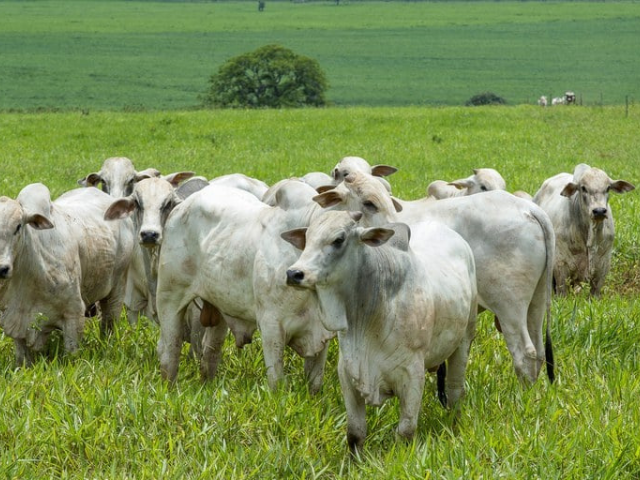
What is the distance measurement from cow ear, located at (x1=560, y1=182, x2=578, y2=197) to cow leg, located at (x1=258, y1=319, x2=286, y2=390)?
475cm

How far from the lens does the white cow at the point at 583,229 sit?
1073 cm

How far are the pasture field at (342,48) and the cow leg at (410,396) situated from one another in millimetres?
46490

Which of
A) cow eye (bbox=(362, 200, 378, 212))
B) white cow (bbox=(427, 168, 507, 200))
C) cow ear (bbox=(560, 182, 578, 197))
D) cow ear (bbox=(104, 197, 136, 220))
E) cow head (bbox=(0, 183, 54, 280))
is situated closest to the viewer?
cow eye (bbox=(362, 200, 378, 212))

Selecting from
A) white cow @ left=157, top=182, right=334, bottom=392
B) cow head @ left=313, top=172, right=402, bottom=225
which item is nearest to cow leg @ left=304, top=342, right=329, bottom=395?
white cow @ left=157, top=182, right=334, bottom=392

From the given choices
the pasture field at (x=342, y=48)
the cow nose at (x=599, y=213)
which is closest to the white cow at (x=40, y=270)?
the cow nose at (x=599, y=213)

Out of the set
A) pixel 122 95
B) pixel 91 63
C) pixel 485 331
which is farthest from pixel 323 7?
pixel 485 331

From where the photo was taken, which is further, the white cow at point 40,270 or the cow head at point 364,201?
the white cow at point 40,270

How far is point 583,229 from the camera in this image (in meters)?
11.1

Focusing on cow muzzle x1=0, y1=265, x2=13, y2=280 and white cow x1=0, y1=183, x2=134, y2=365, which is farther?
white cow x1=0, y1=183, x2=134, y2=365

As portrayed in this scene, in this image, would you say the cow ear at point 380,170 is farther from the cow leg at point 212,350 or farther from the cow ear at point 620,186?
the cow ear at point 620,186

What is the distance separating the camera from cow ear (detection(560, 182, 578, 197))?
10.9m

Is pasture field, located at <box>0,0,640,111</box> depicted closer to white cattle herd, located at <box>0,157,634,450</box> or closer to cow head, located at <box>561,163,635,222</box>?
cow head, located at <box>561,163,635,222</box>

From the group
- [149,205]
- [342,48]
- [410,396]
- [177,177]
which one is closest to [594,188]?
[177,177]

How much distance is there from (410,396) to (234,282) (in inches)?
71.0
